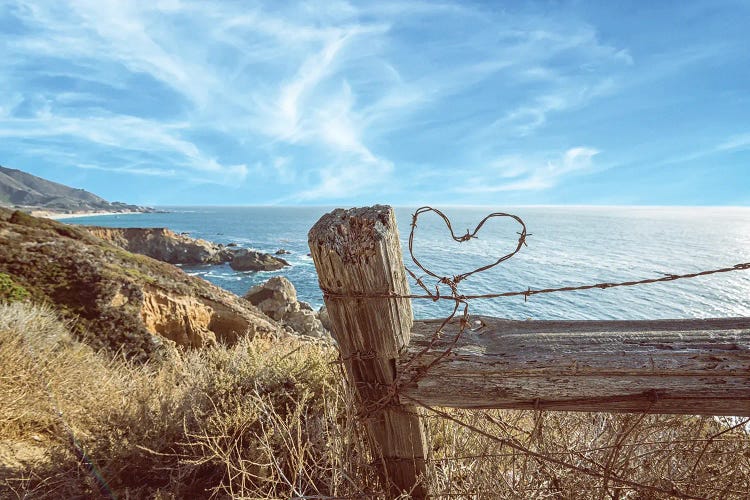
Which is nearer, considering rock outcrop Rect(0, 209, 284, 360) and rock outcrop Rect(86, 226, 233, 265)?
rock outcrop Rect(0, 209, 284, 360)

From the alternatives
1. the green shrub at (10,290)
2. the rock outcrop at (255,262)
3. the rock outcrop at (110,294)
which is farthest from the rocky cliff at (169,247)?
the green shrub at (10,290)

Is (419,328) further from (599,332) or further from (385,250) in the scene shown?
(599,332)

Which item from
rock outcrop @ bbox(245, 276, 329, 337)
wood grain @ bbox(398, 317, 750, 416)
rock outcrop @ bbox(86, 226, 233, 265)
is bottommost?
rock outcrop @ bbox(245, 276, 329, 337)

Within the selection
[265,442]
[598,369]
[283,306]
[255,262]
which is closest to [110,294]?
[265,442]

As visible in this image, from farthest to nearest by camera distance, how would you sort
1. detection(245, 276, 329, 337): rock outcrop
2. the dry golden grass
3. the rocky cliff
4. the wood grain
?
the rocky cliff, detection(245, 276, 329, 337): rock outcrop, the dry golden grass, the wood grain

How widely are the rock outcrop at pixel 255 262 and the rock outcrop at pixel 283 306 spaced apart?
18021mm

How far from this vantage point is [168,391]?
12.7ft

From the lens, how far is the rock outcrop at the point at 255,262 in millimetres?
35750

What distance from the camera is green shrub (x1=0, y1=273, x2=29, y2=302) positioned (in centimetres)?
598

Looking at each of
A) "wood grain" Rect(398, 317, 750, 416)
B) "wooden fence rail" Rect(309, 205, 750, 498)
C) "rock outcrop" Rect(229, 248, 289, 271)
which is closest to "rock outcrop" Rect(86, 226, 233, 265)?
"rock outcrop" Rect(229, 248, 289, 271)

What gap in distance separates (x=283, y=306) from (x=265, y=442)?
1407cm

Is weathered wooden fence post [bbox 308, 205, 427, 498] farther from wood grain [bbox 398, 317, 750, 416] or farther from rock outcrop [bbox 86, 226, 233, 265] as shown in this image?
rock outcrop [bbox 86, 226, 233, 265]

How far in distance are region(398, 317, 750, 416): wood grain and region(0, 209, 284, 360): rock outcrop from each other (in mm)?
6045

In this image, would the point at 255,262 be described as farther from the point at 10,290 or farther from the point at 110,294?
the point at 10,290
